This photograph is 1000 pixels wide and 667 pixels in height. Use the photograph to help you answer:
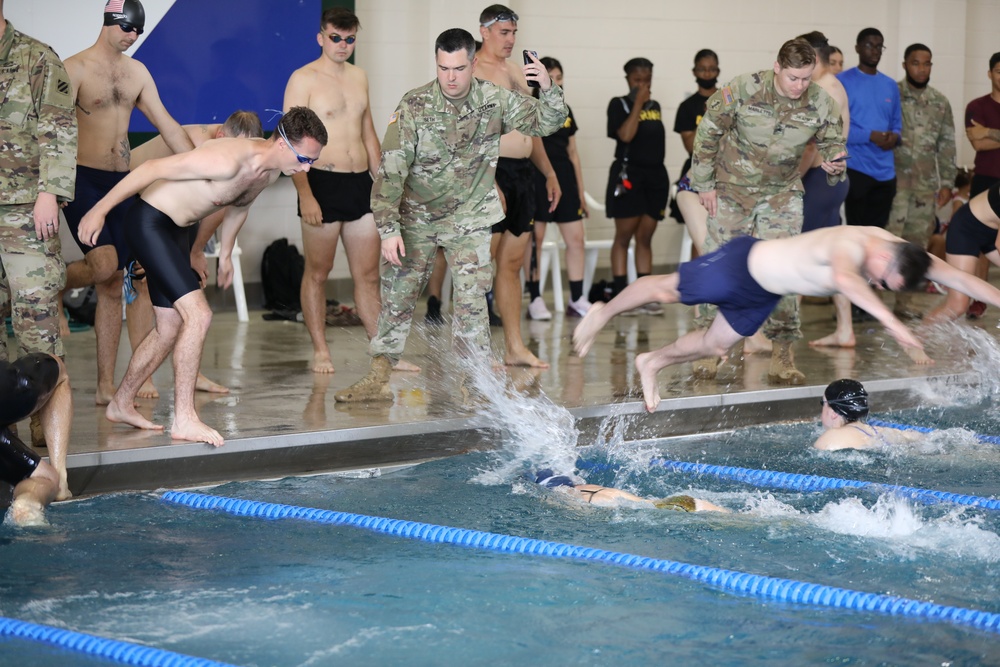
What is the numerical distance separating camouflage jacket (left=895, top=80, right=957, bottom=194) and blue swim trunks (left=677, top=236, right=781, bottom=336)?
5506 mm

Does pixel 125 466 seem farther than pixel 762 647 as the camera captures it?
Yes

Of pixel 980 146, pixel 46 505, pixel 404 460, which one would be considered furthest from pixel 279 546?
pixel 980 146

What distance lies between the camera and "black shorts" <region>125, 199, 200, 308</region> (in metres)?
5.38

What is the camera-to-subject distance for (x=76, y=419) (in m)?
5.83

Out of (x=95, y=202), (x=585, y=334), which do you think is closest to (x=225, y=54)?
(x=95, y=202)

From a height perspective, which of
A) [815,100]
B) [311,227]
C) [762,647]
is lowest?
[762,647]

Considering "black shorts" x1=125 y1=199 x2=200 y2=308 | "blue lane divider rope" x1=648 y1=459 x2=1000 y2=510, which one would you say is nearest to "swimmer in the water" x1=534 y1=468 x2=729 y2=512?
"blue lane divider rope" x1=648 y1=459 x2=1000 y2=510

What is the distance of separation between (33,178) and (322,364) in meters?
2.52

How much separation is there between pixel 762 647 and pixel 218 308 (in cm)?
771

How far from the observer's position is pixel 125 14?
5.63 meters

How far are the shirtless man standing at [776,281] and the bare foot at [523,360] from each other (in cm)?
150

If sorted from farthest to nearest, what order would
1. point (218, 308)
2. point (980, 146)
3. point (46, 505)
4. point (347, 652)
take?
point (218, 308)
point (980, 146)
point (46, 505)
point (347, 652)

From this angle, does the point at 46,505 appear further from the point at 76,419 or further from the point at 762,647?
the point at 762,647

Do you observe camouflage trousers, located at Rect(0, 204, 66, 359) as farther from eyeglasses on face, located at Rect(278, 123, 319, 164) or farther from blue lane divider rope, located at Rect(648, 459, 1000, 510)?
blue lane divider rope, located at Rect(648, 459, 1000, 510)
